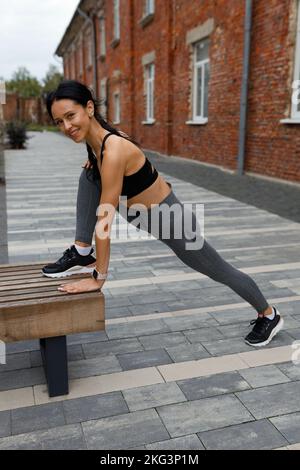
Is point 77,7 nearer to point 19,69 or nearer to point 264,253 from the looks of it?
point 264,253

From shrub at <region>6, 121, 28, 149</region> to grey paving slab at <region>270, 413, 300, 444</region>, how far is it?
19444mm

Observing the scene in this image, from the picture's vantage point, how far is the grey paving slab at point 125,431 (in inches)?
83.5

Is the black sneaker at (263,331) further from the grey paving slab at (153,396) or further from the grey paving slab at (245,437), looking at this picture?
the grey paving slab at (245,437)

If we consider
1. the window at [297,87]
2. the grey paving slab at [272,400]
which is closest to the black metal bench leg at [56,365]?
the grey paving slab at [272,400]

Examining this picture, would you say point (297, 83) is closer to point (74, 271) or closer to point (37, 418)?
point (74, 271)

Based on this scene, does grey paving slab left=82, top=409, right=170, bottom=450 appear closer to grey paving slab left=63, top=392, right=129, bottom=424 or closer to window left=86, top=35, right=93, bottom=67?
grey paving slab left=63, top=392, right=129, bottom=424

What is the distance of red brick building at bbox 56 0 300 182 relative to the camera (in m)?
9.27

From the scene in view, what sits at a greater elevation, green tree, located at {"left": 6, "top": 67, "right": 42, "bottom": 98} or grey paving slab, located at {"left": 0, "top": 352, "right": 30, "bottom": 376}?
green tree, located at {"left": 6, "top": 67, "right": 42, "bottom": 98}

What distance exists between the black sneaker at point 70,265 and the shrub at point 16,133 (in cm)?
1839

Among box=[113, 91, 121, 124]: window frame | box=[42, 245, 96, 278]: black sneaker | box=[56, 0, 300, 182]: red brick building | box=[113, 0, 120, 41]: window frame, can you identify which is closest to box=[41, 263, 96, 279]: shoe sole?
box=[42, 245, 96, 278]: black sneaker

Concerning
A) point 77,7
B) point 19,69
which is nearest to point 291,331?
point 77,7

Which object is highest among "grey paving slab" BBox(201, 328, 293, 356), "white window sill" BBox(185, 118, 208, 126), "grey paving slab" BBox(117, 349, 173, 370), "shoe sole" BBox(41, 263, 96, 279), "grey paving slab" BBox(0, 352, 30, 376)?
"white window sill" BBox(185, 118, 208, 126)

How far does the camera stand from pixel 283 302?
3791 millimetres

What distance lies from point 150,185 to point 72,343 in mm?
1238
